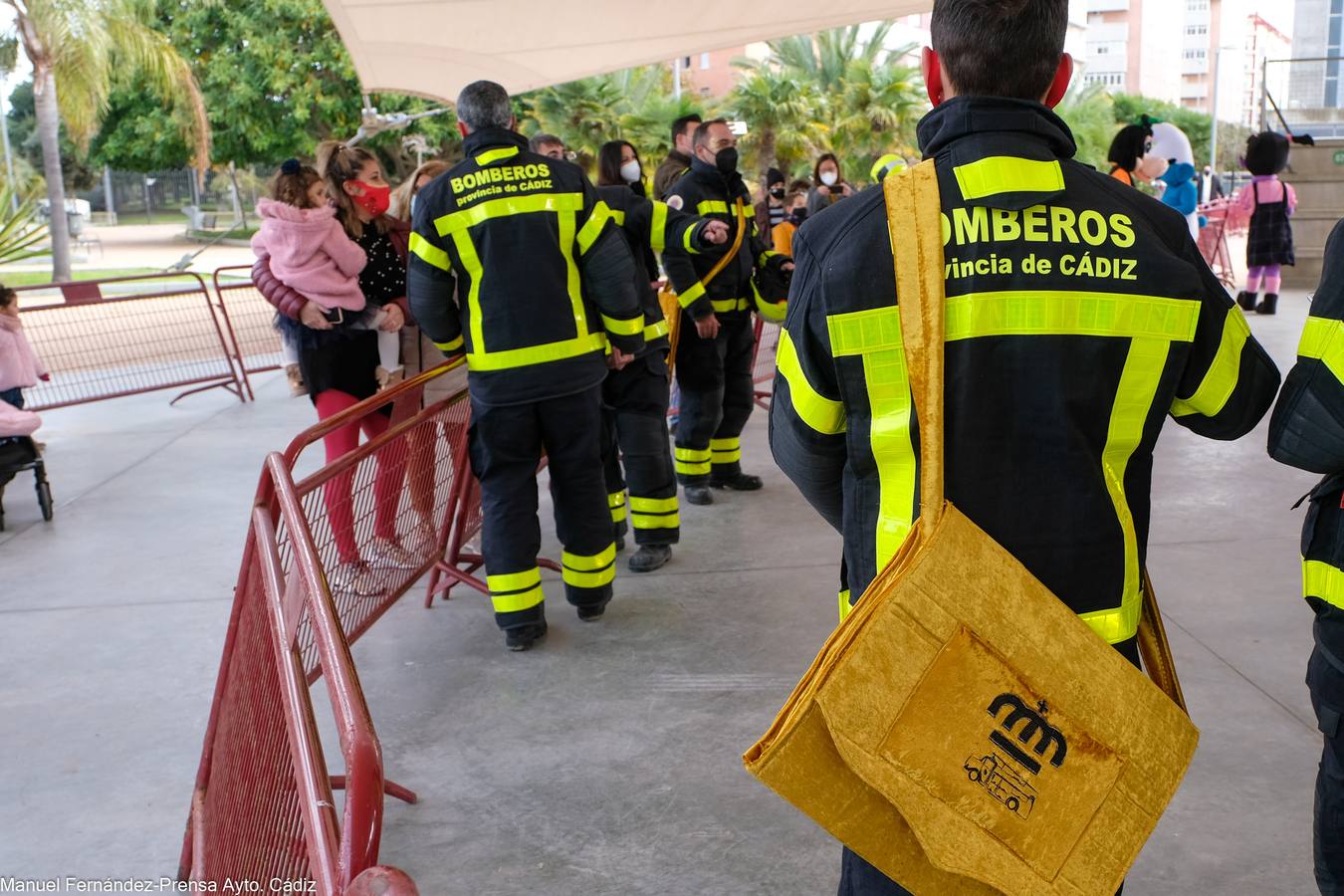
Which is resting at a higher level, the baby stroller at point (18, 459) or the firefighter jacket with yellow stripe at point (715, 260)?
the firefighter jacket with yellow stripe at point (715, 260)

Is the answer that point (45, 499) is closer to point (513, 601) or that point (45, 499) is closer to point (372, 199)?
point (372, 199)

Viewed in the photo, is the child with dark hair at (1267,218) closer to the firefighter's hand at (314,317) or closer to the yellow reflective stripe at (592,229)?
the yellow reflective stripe at (592,229)

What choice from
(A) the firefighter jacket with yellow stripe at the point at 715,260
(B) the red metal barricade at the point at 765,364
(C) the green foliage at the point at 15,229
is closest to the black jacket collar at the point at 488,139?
(A) the firefighter jacket with yellow stripe at the point at 715,260

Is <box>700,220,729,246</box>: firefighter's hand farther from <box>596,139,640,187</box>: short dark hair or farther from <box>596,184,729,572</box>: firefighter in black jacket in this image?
<box>596,139,640,187</box>: short dark hair

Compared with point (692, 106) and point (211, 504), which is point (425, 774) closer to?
point (211, 504)

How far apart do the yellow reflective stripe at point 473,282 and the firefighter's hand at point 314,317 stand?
898mm

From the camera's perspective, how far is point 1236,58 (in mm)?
117625

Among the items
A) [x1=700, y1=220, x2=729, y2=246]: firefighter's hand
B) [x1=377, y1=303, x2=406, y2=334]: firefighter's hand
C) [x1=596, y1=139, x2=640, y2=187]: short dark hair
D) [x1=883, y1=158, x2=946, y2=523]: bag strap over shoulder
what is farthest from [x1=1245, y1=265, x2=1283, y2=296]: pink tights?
[x1=883, y1=158, x2=946, y2=523]: bag strap over shoulder

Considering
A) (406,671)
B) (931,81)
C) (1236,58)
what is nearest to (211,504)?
(406,671)

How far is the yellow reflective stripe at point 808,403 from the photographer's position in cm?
187

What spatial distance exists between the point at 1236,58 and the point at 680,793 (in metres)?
133

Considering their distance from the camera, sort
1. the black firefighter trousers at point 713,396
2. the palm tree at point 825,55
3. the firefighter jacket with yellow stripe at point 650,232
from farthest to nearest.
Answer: the palm tree at point 825,55 → the black firefighter trousers at point 713,396 → the firefighter jacket with yellow stripe at point 650,232

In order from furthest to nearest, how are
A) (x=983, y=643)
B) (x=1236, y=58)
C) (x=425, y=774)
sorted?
(x=1236, y=58), (x=425, y=774), (x=983, y=643)

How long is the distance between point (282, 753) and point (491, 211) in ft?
8.06
